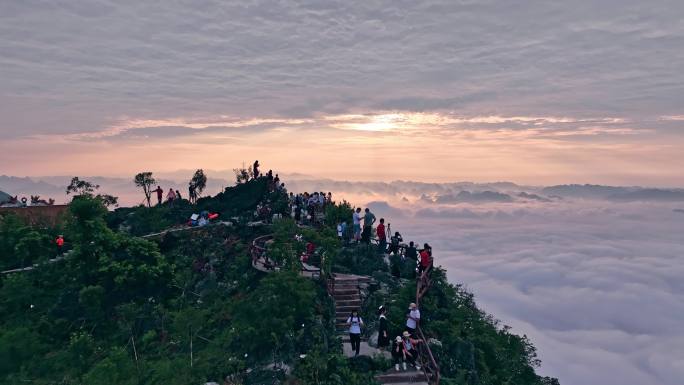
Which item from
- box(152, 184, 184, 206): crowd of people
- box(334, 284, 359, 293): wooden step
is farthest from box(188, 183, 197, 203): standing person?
box(334, 284, 359, 293): wooden step

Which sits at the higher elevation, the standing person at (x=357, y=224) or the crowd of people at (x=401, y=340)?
the standing person at (x=357, y=224)

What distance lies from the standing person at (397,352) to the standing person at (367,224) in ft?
32.7

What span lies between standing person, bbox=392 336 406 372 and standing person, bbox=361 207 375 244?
32.7 ft

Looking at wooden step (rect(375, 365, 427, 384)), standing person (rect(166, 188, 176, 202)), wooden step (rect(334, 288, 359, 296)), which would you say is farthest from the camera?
standing person (rect(166, 188, 176, 202))

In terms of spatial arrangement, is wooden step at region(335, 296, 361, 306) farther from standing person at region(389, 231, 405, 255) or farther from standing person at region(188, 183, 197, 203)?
standing person at region(188, 183, 197, 203)

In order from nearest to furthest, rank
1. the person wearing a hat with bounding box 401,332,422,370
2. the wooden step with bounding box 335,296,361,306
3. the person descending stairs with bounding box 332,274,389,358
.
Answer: the person wearing a hat with bounding box 401,332,422,370 → the person descending stairs with bounding box 332,274,389,358 → the wooden step with bounding box 335,296,361,306

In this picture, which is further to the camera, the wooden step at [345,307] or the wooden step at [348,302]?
the wooden step at [348,302]

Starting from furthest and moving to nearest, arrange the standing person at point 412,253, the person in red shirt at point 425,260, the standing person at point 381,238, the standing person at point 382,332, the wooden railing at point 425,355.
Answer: the standing person at point 381,238, the standing person at point 412,253, the person in red shirt at point 425,260, the standing person at point 382,332, the wooden railing at point 425,355

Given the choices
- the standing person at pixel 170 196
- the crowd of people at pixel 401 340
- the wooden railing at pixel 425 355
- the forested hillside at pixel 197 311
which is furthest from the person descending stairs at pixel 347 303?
the standing person at pixel 170 196

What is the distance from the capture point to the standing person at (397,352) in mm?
15297

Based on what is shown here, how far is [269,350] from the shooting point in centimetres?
1698

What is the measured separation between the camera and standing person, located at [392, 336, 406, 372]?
1530 centimetres

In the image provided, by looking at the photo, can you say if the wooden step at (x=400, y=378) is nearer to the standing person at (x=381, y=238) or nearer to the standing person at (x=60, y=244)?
the standing person at (x=381, y=238)

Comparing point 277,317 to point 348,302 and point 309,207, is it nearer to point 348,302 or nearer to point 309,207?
point 348,302
